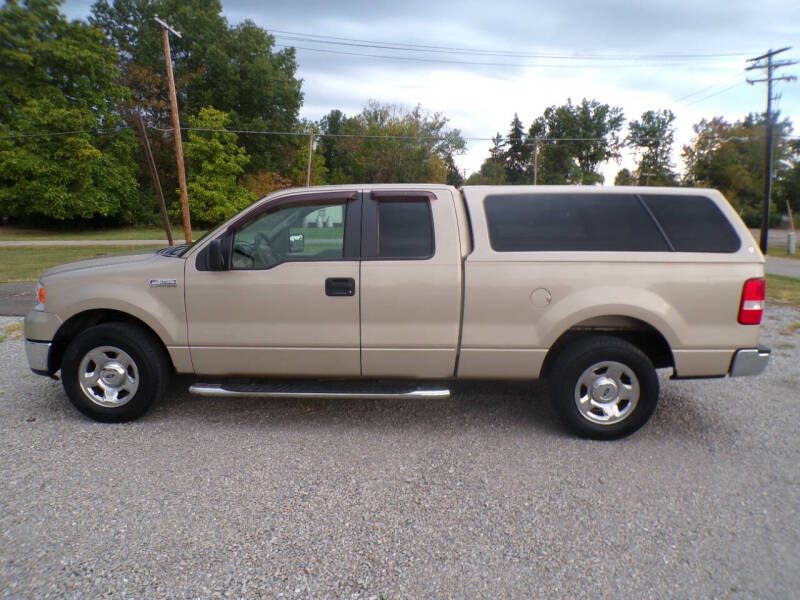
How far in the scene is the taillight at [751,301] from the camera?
3668mm

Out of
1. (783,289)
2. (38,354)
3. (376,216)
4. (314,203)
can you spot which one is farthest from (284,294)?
(783,289)

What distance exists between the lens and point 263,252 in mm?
4039

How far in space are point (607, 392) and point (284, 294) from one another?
8.15 ft

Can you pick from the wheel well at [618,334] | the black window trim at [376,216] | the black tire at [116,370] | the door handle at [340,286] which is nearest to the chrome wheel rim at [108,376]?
the black tire at [116,370]

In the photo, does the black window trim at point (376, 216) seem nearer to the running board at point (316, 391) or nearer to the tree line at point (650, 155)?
the running board at point (316, 391)

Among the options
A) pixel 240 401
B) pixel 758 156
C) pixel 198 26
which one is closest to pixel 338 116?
pixel 198 26

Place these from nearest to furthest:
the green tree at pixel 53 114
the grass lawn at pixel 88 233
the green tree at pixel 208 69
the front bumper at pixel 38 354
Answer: the front bumper at pixel 38 354 → the grass lawn at pixel 88 233 → the green tree at pixel 53 114 → the green tree at pixel 208 69

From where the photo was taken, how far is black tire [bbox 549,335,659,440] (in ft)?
12.4

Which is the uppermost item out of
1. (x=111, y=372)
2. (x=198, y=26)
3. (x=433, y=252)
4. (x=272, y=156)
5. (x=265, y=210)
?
(x=198, y=26)

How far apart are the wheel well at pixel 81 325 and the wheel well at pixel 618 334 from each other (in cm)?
305

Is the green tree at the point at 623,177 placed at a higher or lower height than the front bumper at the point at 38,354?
higher

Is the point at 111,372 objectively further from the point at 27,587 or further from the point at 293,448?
the point at 27,587

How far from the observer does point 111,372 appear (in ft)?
13.4

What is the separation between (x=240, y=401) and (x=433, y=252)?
2.31m
